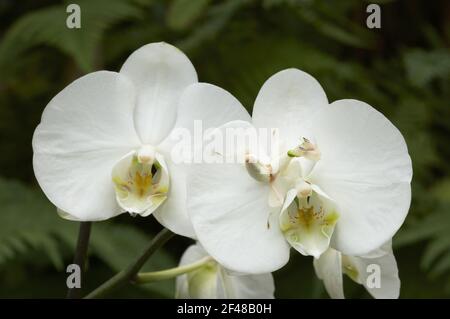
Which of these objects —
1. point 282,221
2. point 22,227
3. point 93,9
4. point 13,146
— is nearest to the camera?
Result: point 282,221

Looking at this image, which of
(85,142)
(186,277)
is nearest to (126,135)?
(85,142)

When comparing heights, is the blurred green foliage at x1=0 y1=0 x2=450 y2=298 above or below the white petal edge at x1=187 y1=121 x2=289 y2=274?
above

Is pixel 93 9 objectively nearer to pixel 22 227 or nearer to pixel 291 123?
pixel 22 227

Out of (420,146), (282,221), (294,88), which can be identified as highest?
(420,146)

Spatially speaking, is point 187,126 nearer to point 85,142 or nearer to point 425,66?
point 85,142

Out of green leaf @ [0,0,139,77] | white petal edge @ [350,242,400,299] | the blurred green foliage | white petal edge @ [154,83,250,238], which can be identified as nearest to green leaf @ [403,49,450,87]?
the blurred green foliage

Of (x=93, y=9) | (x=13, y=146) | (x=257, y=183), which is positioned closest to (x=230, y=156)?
(x=257, y=183)

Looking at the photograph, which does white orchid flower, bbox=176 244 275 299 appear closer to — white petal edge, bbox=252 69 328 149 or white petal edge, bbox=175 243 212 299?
white petal edge, bbox=175 243 212 299
